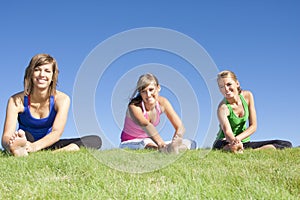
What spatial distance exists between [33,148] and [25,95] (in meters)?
1.02

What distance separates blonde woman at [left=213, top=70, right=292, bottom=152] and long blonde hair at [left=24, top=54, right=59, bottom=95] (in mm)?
2794

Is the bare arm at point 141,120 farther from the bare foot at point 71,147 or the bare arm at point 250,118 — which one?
the bare arm at point 250,118

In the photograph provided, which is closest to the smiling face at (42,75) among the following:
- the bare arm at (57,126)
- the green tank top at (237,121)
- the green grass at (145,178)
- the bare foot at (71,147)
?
the bare arm at (57,126)

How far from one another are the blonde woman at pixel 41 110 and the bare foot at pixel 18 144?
30 cm

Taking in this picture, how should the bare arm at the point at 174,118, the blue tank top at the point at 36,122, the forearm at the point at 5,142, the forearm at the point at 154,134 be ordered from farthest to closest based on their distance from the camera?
the blue tank top at the point at 36,122 < the forearm at the point at 154,134 < the forearm at the point at 5,142 < the bare arm at the point at 174,118

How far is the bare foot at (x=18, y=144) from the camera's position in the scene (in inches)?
238

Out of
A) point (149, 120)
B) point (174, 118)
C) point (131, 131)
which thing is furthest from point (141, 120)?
point (174, 118)

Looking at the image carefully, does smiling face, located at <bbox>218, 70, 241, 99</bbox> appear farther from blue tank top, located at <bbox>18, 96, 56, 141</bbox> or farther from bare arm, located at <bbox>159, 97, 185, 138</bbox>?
blue tank top, located at <bbox>18, 96, 56, 141</bbox>

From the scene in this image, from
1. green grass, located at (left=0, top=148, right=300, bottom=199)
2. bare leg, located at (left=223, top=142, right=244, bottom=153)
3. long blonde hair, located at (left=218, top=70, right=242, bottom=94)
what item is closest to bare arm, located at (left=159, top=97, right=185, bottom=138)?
green grass, located at (left=0, top=148, right=300, bottom=199)

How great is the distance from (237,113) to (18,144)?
4165mm

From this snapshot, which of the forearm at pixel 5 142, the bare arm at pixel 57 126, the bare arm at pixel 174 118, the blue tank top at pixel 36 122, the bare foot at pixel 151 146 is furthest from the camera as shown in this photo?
the blue tank top at pixel 36 122

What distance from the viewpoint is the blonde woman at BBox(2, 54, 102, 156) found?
6.85 m

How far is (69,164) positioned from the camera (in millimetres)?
4836

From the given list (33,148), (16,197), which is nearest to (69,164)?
(16,197)
